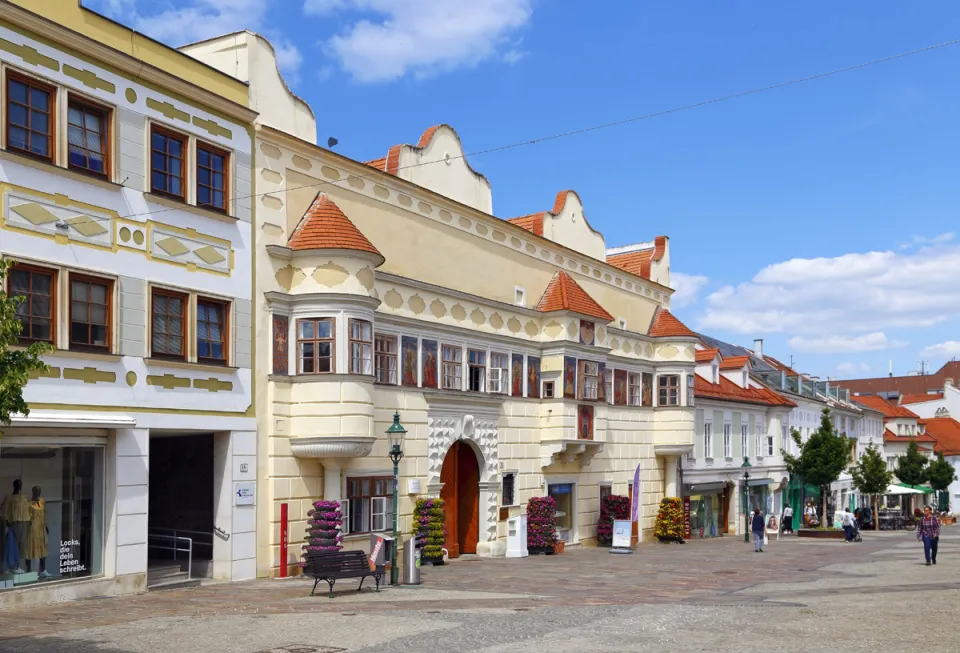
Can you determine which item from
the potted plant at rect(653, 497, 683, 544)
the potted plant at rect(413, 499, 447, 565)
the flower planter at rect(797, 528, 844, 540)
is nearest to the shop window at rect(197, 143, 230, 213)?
the potted plant at rect(413, 499, 447, 565)

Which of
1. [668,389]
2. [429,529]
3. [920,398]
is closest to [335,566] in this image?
[429,529]

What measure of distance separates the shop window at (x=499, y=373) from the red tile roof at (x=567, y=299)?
8.63 ft

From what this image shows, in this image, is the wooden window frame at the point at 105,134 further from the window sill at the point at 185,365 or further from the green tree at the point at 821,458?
the green tree at the point at 821,458

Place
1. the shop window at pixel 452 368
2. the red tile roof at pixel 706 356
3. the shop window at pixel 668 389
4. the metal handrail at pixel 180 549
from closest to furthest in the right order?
the metal handrail at pixel 180 549 → the shop window at pixel 452 368 → the shop window at pixel 668 389 → the red tile roof at pixel 706 356

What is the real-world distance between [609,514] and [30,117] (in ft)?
77.7

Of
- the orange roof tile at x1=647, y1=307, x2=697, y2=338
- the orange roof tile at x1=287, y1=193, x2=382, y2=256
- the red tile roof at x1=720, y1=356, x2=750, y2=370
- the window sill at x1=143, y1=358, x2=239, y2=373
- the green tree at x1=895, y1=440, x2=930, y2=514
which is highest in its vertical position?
the orange roof tile at x1=287, y1=193, x2=382, y2=256

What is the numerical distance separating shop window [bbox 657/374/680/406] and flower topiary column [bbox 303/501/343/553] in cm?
1963

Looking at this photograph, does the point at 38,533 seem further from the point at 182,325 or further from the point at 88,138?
the point at 88,138

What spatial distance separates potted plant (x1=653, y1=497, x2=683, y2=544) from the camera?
39531 mm

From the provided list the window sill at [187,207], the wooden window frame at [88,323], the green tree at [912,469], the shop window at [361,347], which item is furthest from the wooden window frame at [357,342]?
the green tree at [912,469]

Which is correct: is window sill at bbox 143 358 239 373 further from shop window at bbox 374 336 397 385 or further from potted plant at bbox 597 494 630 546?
potted plant at bbox 597 494 630 546

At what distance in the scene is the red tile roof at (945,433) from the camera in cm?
9200

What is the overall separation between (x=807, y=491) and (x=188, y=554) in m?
46.1

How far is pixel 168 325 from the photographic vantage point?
68.5ft
